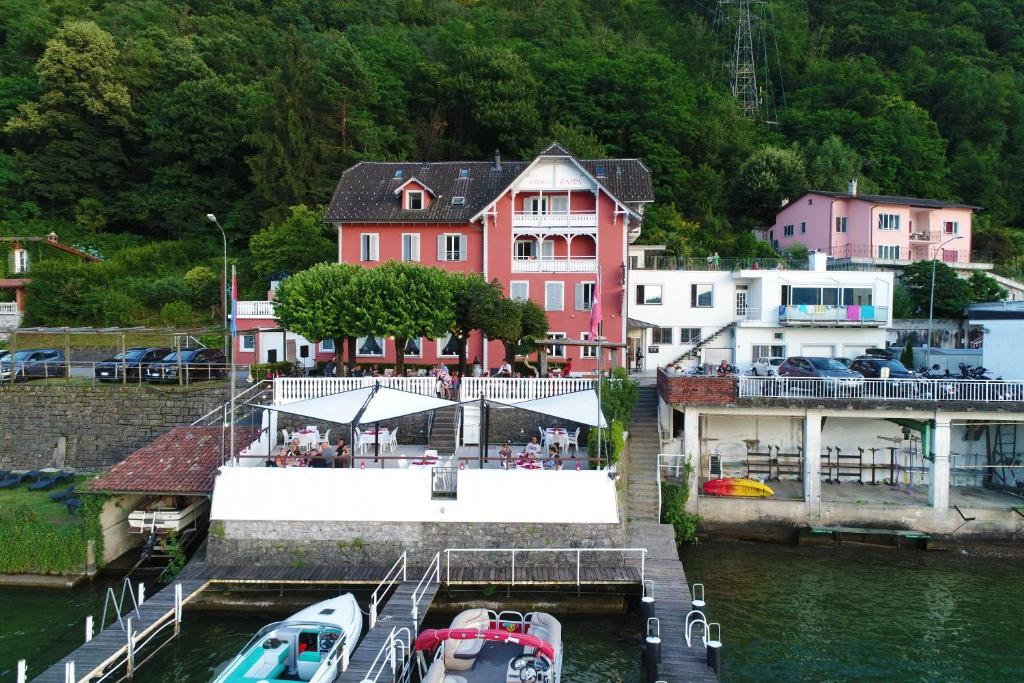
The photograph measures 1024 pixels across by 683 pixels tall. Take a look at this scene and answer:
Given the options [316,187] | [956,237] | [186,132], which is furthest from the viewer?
[186,132]

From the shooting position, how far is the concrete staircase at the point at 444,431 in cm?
2288

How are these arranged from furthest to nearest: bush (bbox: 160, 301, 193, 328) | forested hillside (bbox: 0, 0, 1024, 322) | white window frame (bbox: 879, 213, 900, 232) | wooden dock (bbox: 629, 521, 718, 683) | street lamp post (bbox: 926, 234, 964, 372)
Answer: forested hillside (bbox: 0, 0, 1024, 322), white window frame (bbox: 879, 213, 900, 232), bush (bbox: 160, 301, 193, 328), street lamp post (bbox: 926, 234, 964, 372), wooden dock (bbox: 629, 521, 718, 683)

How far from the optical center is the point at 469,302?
86.1ft

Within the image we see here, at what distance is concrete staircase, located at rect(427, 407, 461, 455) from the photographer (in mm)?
22875

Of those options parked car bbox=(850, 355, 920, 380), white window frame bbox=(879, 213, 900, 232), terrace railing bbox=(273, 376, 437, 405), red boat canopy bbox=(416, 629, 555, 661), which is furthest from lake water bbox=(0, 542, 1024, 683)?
white window frame bbox=(879, 213, 900, 232)

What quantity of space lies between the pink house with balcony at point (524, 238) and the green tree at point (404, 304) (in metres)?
7.99

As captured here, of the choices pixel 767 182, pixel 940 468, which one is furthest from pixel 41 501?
pixel 767 182

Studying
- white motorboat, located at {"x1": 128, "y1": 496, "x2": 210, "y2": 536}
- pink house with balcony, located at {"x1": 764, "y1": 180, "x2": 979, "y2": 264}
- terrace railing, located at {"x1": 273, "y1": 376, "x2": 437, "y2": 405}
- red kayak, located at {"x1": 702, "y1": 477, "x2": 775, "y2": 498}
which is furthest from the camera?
pink house with balcony, located at {"x1": 764, "y1": 180, "x2": 979, "y2": 264}

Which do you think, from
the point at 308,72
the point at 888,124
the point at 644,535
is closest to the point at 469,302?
the point at 644,535

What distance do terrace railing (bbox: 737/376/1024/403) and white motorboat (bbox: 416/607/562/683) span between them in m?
12.2

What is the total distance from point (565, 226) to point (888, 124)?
140ft

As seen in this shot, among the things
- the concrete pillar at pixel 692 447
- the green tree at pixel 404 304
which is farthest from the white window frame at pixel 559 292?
the concrete pillar at pixel 692 447

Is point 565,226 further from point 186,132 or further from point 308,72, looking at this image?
point 186,132

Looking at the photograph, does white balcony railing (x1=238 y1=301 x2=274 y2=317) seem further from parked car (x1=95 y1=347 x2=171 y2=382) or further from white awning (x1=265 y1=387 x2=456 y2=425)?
white awning (x1=265 y1=387 x2=456 y2=425)
